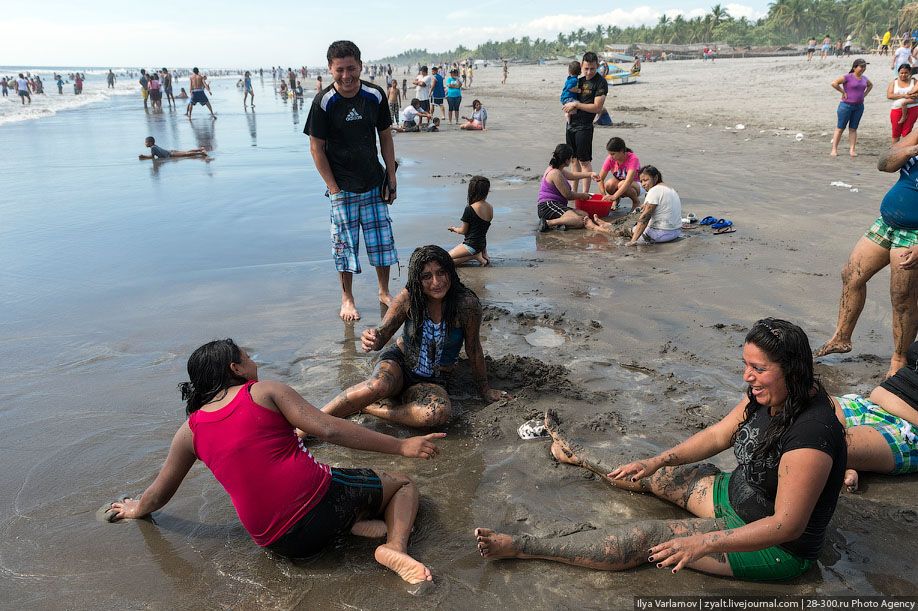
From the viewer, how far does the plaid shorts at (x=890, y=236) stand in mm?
4020

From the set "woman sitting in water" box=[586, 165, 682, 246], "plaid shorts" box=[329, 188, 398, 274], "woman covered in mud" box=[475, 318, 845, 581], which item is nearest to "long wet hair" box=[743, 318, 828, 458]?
"woman covered in mud" box=[475, 318, 845, 581]

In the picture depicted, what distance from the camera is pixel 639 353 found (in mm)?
4719

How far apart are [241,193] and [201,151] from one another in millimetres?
5225

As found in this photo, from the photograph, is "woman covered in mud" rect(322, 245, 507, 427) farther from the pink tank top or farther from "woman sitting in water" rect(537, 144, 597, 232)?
"woman sitting in water" rect(537, 144, 597, 232)

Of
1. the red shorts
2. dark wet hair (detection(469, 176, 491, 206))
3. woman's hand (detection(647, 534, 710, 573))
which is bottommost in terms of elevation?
woman's hand (detection(647, 534, 710, 573))

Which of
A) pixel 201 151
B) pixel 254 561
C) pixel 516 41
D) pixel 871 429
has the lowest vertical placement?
pixel 254 561

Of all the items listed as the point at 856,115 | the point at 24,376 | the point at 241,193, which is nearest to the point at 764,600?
the point at 24,376

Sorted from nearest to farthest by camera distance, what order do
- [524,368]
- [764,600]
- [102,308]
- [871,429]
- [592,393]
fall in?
[764,600] < [871,429] < [592,393] < [524,368] < [102,308]

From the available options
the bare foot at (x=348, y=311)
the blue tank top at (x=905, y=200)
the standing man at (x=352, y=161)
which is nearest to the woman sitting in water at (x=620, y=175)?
the standing man at (x=352, y=161)

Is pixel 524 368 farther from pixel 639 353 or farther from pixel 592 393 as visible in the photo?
pixel 639 353

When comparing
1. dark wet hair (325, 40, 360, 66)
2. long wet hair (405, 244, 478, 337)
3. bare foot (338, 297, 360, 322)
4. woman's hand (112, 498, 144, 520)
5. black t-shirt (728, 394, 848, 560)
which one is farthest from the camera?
bare foot (338, 297, 360, 322)

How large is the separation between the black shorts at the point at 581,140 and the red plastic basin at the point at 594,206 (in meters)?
1.08

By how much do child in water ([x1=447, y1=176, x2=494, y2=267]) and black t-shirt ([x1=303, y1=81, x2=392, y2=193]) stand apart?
1479mm

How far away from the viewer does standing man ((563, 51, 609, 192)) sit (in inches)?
356
